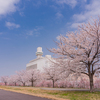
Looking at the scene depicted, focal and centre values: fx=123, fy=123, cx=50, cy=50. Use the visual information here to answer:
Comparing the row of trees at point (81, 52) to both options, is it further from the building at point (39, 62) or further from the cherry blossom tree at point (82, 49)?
the building at point (39, 62)

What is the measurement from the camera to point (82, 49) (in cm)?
1341

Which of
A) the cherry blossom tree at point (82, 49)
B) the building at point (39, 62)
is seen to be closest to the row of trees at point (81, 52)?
the cherry blossom tree at point (82, 49)

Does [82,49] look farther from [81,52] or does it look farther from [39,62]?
[39,62]

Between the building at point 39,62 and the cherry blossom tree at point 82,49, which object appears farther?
the building at point 39,62

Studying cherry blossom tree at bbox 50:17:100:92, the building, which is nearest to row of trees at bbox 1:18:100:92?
cherry blossom tree at bbox 50:17:100:92

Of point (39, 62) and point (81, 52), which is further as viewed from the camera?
point (39, 62)

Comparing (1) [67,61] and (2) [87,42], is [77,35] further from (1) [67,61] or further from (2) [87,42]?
(1) [67,61]

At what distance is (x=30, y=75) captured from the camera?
1522 inches

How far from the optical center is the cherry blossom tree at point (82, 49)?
1350 cm

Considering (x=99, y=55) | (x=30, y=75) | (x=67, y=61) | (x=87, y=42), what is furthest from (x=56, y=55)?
(x=30, y=75)

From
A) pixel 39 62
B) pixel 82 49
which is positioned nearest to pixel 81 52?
pixel 82 49

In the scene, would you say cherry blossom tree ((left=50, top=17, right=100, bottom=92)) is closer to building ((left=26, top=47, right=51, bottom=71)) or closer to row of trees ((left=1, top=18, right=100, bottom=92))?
row of trees ((left=1, top=18, right=100, bottom=92))

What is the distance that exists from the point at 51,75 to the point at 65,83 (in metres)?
3.97

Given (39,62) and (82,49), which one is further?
(39,62)
